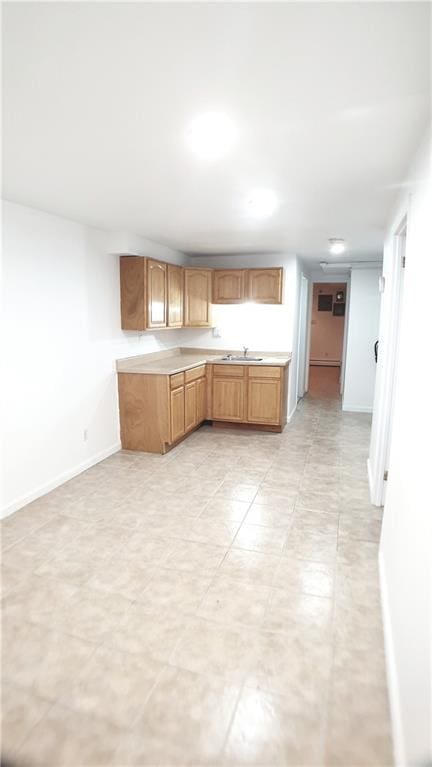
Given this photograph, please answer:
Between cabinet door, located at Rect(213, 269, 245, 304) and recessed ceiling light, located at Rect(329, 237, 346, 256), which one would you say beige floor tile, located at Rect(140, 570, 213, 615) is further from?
cabinet door, located at Rect(213, 269, 245, 304)

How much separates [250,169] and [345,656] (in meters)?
2.56

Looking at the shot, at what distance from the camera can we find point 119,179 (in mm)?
2586

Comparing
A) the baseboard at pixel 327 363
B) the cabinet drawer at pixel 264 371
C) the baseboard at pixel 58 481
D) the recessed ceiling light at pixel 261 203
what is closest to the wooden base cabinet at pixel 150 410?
the baseboard at pixel 58 481

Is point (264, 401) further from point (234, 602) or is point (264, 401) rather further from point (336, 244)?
point (234, 602)

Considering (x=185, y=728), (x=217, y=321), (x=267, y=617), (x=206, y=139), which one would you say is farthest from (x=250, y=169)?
(x=217, y=321)

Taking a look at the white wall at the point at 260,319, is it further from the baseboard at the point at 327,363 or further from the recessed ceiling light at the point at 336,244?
the baseboard at the point at 327,363

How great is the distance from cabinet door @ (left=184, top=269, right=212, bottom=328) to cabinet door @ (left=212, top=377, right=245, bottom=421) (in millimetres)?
871

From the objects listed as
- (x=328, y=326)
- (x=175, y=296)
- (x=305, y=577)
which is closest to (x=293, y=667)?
(x=305, y=577)

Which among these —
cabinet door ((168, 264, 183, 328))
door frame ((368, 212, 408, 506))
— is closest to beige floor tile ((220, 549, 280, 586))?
door frame ((368, 212, 408, 506))

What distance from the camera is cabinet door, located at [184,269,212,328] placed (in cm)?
550

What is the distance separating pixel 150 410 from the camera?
450 cm

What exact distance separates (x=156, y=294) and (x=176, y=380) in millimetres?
1023

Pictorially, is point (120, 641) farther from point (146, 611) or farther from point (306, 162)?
point (306, 162)

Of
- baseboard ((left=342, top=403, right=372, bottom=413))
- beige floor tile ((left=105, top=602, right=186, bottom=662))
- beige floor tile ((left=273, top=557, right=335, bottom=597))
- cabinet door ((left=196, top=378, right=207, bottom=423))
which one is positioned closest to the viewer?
beige floor tile ((left=105, top=602, right=186, bottom=662))
